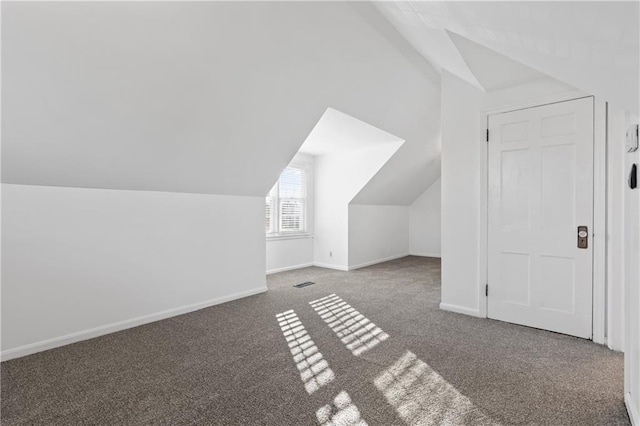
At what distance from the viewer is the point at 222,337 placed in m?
2.79

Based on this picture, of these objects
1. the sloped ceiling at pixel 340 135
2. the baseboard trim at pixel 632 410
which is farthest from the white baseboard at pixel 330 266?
the baseboard trim at pixel 632 410

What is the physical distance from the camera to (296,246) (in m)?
6.15

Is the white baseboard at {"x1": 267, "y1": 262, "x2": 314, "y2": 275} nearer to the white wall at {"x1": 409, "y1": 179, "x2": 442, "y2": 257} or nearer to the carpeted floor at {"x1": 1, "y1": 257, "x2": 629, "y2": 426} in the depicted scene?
the carpeted floor at {"x1": 1, "y1": 257, "x2": 629, "y2": 426}

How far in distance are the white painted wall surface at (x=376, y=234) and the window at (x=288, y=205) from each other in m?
1.01

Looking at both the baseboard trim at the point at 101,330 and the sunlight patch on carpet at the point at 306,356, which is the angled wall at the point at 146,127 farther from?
the sunlight patch on carpet at the point at 306,356

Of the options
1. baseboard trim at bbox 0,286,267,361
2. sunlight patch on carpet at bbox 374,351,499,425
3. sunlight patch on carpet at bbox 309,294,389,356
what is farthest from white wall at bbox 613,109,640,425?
baseboard trim at bbox 0,286,267,361

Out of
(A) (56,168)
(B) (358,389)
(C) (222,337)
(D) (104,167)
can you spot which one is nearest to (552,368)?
(B) (358,389)

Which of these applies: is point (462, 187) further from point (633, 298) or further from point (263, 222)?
point (263, 222)

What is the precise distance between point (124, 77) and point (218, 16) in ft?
2.65

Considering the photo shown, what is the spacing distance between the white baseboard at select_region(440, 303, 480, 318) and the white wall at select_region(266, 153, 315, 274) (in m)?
3.11

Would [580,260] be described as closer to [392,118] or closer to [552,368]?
[552,368]

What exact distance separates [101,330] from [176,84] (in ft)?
7.53

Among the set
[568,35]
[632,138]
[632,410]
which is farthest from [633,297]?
[568,35]

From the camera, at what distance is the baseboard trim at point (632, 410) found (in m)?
1.51
